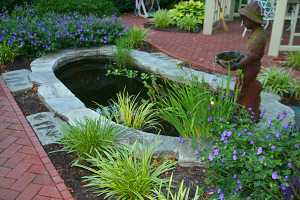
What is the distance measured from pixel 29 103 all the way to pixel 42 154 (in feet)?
3.76

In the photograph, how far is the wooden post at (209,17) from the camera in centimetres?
679

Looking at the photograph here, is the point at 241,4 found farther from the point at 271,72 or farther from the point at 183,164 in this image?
Answer: the point at 183,164

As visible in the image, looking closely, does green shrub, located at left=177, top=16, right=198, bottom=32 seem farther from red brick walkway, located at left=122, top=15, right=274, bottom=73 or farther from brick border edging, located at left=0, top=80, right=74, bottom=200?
brick border edging, located at left=0, top=80, right=74, bottom=200

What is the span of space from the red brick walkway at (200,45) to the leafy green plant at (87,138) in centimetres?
244

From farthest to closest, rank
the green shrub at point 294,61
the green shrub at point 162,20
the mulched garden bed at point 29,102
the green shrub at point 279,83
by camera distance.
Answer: the green shrub at point 162,20 < the green shrub at point 294,61 < the green shrub at point 279,83 < the mulched garden bed at point 29,102

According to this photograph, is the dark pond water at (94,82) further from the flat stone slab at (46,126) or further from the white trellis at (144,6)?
the white trellis at (144,6)

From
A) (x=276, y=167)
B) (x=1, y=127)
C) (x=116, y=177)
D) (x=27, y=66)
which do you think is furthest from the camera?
(x=27, y=66)

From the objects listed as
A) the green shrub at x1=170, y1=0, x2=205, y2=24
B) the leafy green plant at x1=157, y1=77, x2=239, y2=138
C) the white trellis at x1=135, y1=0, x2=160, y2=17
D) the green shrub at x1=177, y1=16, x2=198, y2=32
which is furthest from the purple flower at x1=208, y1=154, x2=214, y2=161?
the white trellis at x1=135, y1=0, x2=160, y2=17

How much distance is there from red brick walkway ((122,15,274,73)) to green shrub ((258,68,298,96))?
739 mm

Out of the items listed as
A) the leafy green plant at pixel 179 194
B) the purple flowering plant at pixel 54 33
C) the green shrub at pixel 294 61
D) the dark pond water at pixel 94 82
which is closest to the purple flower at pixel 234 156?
the leafy green plant at pixel 179 194

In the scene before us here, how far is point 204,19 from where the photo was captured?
23.2ft

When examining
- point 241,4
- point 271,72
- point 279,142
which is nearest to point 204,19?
point 241,4

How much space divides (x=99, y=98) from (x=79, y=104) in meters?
0.66

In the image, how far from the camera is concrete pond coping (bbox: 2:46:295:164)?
3.04m
